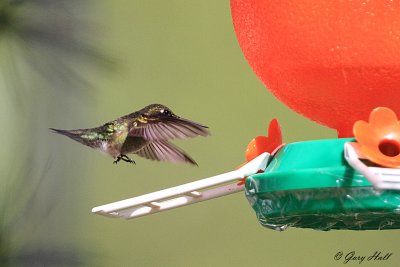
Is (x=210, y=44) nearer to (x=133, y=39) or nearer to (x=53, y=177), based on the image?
(x=133, y=39)

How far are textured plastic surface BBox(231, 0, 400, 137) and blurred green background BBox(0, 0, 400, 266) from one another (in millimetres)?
1833

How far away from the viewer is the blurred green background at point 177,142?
131 inches

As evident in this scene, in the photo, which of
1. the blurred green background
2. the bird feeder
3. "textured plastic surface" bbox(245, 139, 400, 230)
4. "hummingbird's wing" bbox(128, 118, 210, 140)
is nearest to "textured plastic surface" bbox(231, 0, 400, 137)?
the bird feeder

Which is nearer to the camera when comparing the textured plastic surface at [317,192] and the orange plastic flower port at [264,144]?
the textured plastic surface at [317,192]

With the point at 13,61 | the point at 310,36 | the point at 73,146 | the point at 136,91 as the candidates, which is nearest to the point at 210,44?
the point at 136,91

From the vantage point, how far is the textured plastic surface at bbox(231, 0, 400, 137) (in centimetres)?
132

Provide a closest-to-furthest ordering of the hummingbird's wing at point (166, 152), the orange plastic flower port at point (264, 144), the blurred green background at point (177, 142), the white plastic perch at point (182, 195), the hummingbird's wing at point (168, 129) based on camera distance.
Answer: the white plastic perch at point (182, 195), the orange plastic flower port at point (264, 144), the hummingbird's wing at point (168, 129), the hummingbird's wing at point (166, 152), the blurred green background at point (177, 142)

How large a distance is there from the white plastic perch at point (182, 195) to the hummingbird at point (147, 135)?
16.5 inches

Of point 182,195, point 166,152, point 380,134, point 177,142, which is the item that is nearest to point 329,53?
point 380,134

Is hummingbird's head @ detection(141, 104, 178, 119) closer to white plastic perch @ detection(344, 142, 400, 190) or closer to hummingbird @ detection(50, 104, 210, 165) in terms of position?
hummingbird @ detection(50, 104, 210, 165)

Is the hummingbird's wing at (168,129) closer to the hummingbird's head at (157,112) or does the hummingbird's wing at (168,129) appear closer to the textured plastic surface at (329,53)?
the hummingbird's head at (157,112)

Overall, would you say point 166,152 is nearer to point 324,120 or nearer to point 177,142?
point 324,120

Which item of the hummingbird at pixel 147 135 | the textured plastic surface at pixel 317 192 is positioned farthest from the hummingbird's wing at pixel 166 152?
the textured plastic surface at pixel 317 192

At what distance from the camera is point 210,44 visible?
137 inches
